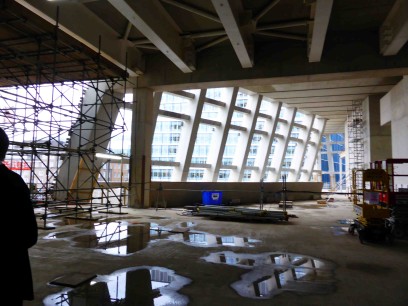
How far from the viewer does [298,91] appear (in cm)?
1880

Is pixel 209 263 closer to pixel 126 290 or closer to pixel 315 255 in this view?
pixel 126 290

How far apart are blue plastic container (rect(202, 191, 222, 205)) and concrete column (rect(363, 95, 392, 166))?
10.4 meters

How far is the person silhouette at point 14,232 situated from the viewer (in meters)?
1.94

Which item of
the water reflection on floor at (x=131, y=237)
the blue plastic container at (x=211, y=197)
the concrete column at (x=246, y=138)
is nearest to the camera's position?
the water reflection on floor at (x=131, y=237)

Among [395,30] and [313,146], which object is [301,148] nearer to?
[313,146]

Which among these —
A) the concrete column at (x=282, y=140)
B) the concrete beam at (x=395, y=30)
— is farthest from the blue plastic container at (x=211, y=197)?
the concrete column at (x=282, y=140)

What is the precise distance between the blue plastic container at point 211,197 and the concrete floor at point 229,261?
5843 millimetres

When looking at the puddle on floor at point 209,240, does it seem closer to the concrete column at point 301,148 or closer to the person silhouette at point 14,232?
the person silhouette at point 14,232

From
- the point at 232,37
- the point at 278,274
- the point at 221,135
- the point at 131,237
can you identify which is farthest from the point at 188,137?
the point at 278,274

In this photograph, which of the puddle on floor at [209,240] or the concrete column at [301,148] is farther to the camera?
the concrete column at [301,148]

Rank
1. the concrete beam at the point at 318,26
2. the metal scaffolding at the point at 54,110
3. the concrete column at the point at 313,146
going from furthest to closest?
the concrete column at the point at 313,146 → the metal scaffolding at the point at 54,110 → the concrete beam at the point at 318,26

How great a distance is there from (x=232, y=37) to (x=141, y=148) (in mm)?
6626

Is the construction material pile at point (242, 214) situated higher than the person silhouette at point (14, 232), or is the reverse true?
the person silhouette at point (14, 232)

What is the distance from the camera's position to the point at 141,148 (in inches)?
555
